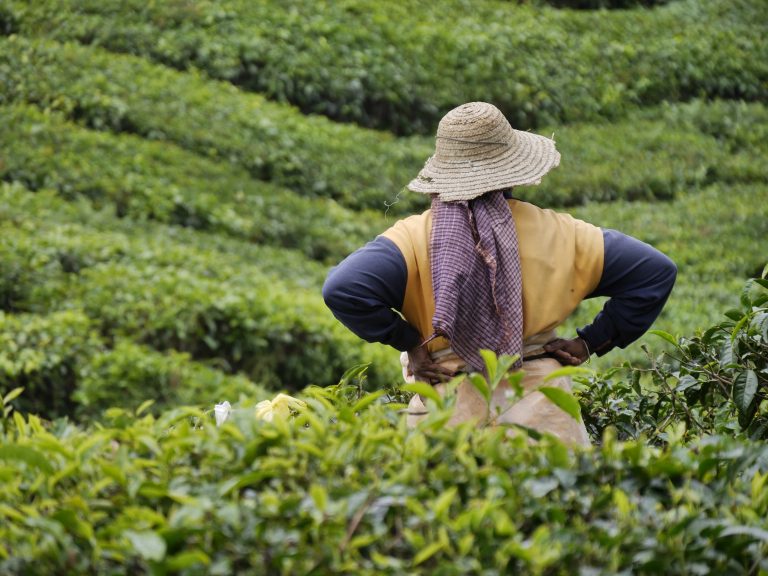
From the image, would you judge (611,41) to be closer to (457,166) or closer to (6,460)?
(457,166)

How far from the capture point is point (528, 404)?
3039 millimetres

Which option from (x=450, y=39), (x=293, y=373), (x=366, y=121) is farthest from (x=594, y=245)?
(x=450, y=39)

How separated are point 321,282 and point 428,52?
4.53 metres

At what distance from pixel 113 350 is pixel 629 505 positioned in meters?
4.43

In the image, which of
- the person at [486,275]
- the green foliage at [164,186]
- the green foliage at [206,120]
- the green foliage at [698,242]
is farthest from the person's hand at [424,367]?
the green foliage at [206,120]

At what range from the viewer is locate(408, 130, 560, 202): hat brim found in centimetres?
304

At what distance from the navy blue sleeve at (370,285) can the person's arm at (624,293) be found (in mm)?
465

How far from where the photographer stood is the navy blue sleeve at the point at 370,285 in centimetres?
298

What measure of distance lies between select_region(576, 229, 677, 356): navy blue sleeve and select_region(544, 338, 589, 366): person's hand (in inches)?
4.8

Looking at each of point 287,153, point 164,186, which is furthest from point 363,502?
point 287,153

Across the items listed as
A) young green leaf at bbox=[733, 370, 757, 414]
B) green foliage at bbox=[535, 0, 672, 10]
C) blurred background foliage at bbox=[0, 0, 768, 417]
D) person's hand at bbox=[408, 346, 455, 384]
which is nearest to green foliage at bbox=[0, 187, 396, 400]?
blurred background foliage at bbox=[0, 0, 768, 417]

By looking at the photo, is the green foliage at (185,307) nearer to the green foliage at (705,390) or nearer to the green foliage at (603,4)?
the green foliage at (705,390)

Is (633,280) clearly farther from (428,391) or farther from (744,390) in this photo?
(428,391)

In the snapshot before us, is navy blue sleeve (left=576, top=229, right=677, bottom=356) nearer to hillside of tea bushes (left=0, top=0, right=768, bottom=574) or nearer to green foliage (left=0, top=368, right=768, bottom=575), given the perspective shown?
hillside of tea bushes (left=0, top=0, right=768, bottom=574)
